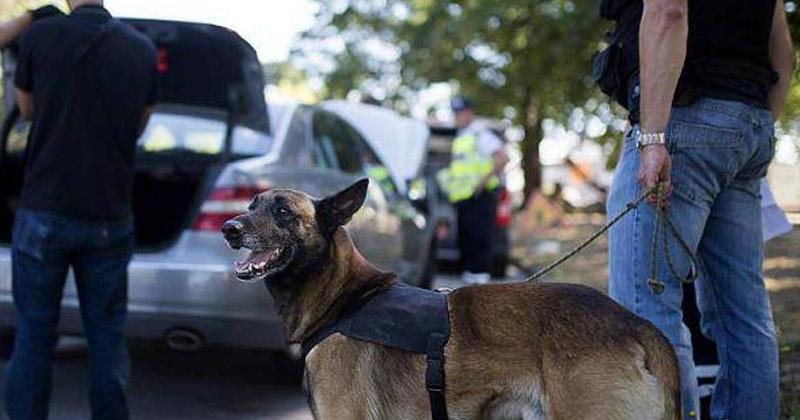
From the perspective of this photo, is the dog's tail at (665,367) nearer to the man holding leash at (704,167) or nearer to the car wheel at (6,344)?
the man holding leash at (704,167)

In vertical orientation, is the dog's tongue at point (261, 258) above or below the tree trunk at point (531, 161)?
above

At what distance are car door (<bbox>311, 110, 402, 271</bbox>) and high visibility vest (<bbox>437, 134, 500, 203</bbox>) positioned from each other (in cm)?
287

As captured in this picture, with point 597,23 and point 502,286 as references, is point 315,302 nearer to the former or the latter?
point 502,286

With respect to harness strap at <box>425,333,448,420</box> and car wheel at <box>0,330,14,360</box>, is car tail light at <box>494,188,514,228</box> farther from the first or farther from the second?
harness strap at <box>425,333,448,420</box>

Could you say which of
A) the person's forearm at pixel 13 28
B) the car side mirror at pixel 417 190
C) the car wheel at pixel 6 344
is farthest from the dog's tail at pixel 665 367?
the car side mirror at pixel 417 190

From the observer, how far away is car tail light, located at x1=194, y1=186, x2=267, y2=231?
17.3ft

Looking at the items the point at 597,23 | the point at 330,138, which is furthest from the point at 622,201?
the point at 597,23

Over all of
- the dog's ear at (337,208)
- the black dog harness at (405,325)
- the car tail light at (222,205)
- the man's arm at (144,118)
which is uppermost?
the man's arm at (144,118)

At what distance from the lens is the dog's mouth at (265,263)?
3.22 meters

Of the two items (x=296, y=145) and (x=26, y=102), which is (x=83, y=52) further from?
(x=296, y=145)

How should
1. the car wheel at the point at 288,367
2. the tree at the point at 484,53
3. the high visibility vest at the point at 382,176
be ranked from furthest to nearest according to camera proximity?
1. the tree at the point at 484,53
2. the high visibility vest at the point at 382,176
3. the car wheel at the point at 288,367

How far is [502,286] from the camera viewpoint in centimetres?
314

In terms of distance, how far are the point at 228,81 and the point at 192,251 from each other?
1.30 m

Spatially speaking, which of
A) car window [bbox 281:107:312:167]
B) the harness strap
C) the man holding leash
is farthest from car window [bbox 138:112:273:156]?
the harness strap
